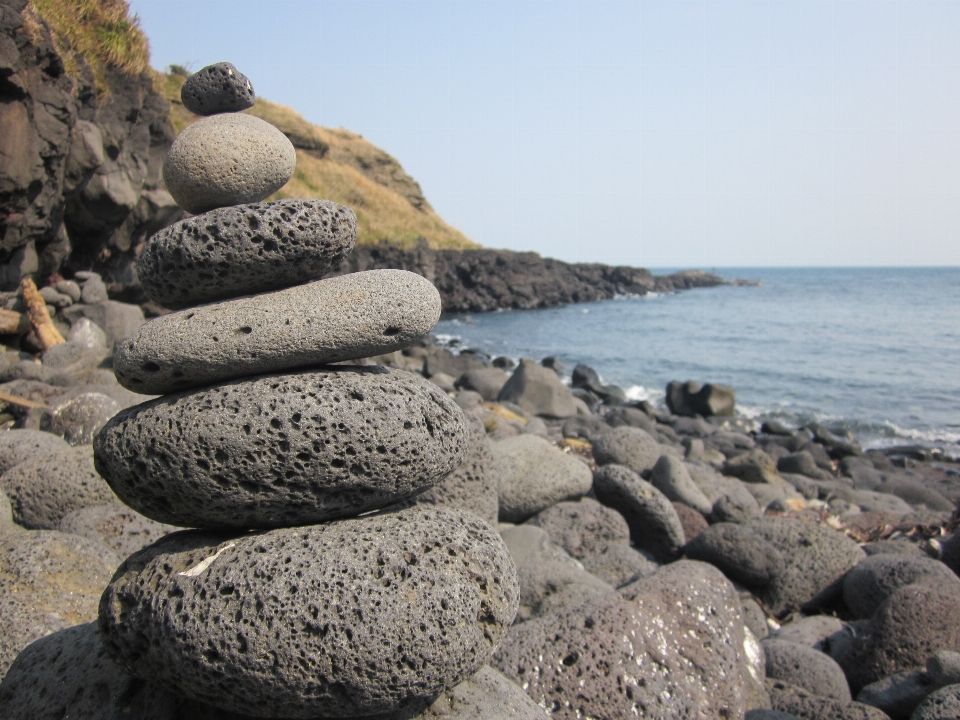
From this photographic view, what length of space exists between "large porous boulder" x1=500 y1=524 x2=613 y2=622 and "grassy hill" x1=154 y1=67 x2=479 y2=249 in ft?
114

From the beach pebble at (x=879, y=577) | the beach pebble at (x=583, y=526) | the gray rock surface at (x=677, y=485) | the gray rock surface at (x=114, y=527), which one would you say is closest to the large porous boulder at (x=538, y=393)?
the gray rock surface at (x=677, y=485)

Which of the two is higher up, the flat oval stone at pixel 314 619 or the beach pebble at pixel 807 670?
the flat oval stone at pixel 314 619

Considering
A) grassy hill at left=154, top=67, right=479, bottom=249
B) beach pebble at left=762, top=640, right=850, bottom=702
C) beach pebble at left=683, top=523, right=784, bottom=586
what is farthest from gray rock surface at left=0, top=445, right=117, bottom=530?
grassy hill at left=154, top=67, right=479, bottom=249

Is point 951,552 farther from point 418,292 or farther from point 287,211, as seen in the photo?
point 287,211

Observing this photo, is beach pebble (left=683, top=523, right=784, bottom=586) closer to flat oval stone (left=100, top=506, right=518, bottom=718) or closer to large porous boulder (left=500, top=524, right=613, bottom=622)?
large porous boulder (left=500, top=524, right=613, bottom=622)

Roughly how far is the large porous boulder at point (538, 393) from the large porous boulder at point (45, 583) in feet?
40.5

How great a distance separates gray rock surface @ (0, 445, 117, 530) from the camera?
5.23 metres

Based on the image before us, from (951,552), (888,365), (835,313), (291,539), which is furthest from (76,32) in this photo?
(835,313)

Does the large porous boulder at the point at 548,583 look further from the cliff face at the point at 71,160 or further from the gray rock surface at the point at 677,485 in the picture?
the cliff face at the point at 71,160

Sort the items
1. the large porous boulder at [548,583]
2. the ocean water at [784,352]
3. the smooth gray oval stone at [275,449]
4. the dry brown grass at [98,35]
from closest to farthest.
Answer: the smooth gray oval stone at [275,449]
the large porous boulder at [548,583]
the dry brown grass at [98,35]
the ocean water at [784,352]

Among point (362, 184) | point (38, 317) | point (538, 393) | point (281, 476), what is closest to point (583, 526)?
point (281, 476)

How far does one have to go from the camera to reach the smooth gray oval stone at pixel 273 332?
3117 millimetres

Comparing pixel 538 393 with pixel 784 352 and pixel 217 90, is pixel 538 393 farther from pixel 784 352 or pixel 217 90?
pixel 784 352

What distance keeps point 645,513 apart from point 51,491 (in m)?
5.14
